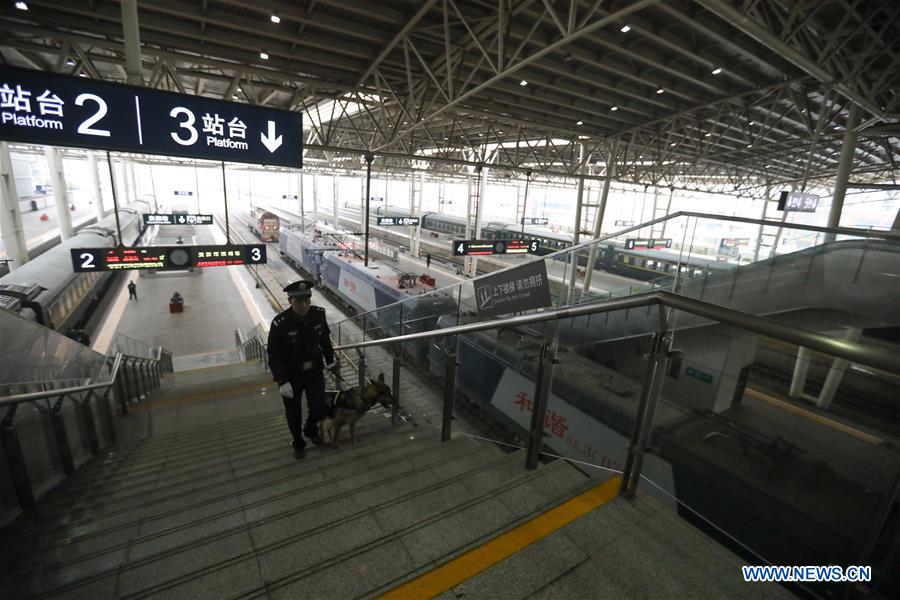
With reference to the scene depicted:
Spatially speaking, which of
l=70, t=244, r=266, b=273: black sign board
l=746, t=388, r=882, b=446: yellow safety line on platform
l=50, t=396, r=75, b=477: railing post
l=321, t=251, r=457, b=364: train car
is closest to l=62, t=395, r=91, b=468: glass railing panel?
l=50, t=396, r=75, b=477: railing post

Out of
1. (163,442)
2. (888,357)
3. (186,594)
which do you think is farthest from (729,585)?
(163,442)

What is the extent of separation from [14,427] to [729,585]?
4428mm

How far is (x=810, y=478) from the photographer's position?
246 cm

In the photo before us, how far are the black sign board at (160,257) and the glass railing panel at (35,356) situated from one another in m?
4.29

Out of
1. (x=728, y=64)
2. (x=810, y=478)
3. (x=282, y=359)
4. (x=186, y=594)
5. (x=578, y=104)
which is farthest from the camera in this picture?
(x=578, y=104)

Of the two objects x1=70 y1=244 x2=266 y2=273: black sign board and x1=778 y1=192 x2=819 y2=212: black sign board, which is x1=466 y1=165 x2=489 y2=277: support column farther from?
x1=778 y1=192 x2=819 y2=212: black sign board

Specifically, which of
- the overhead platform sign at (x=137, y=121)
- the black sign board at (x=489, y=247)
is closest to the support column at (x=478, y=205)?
the black sign board at (x=489, y=247)

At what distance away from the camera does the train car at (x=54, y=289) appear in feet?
31.8

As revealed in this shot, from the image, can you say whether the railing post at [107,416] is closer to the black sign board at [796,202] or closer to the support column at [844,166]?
the support column at [844,166]

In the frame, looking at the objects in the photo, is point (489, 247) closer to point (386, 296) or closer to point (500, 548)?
point (386, 296)

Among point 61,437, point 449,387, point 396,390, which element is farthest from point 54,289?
point 449,387

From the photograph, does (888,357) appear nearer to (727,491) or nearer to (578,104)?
(727,491)

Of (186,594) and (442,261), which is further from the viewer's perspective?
(442,261)

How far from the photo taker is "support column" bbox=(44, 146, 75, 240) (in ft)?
55.2
